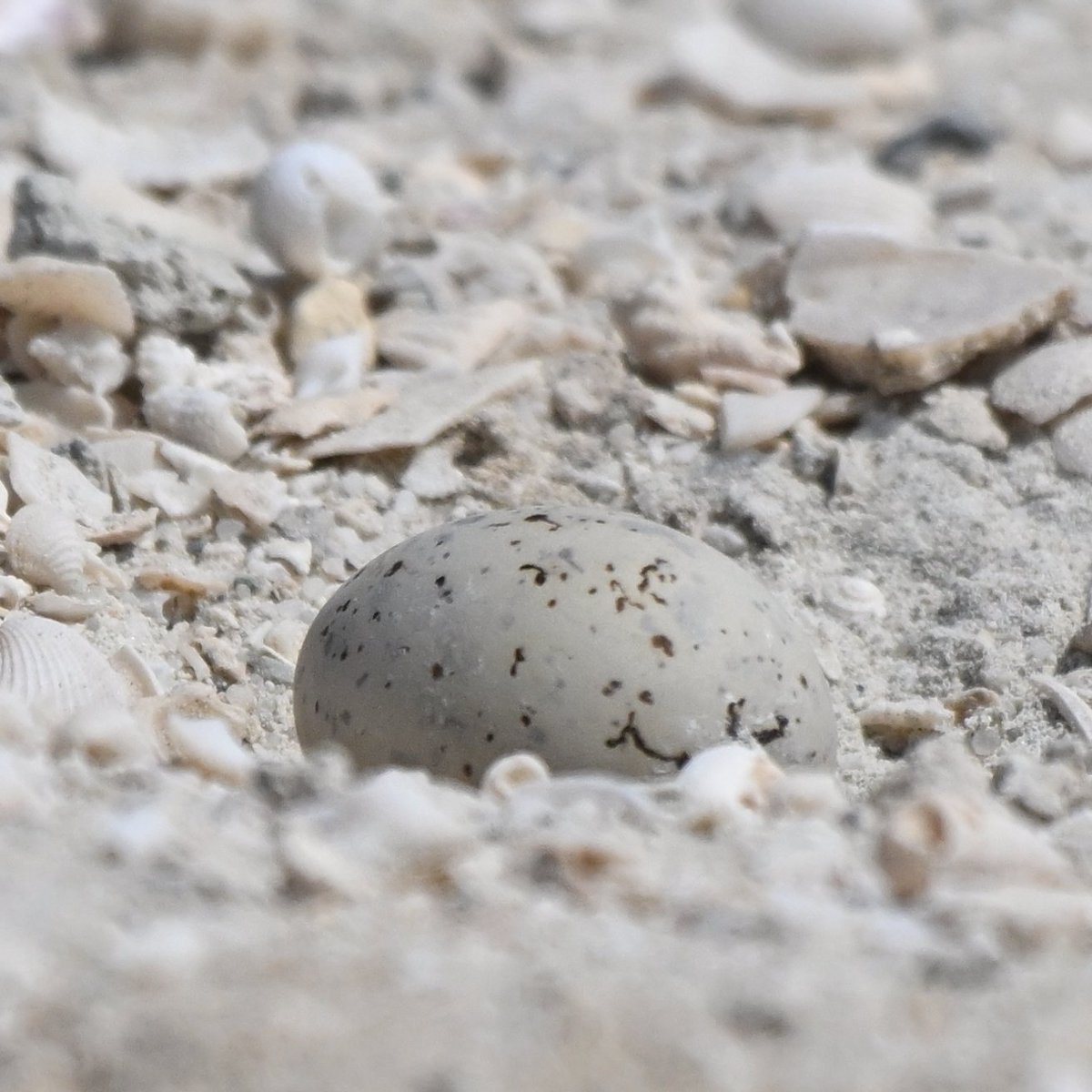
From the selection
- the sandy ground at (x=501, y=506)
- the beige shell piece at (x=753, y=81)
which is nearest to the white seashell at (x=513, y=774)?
the sandy ground at (x=501, y=506)

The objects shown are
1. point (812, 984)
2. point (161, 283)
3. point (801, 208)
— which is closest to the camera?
point (812, 984)

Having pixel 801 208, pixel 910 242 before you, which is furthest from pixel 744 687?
pixel 801 208

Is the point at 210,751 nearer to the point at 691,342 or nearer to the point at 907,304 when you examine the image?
Result: the point at 691,342

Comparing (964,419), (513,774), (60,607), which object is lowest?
(60,607)

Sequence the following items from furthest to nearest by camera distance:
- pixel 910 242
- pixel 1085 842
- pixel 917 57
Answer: pixel 917 57 → pixel 910 242 → pixel 1085 842

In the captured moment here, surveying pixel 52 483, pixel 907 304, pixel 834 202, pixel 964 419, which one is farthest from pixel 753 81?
pixel 52 483

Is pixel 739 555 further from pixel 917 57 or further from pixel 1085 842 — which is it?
pixel 917 57

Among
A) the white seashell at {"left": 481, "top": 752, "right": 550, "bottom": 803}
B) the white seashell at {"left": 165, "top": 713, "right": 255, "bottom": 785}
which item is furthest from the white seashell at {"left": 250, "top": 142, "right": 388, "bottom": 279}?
the white seashell at {"left": 481, "top": 752, "right": 550, "bottom": 803}
